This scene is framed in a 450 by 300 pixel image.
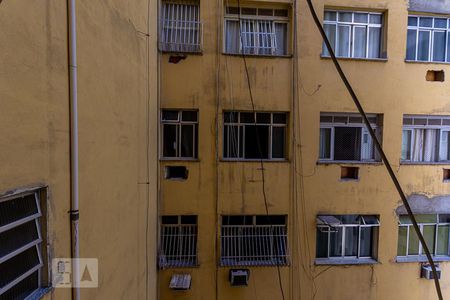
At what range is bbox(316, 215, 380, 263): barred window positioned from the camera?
5.72 m

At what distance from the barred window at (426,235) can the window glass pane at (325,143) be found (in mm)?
2021

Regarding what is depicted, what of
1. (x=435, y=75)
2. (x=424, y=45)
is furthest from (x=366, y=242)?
(x=424, y=45)

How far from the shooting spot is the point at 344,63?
5.50 m

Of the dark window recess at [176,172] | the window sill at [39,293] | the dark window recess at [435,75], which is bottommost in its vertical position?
the window sill at [39,293]

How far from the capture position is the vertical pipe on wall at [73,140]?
196 centimetres

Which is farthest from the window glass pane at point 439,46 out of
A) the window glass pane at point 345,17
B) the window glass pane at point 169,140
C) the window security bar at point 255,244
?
the window glass pane at point 169,140

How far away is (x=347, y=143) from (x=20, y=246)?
18.2 ft

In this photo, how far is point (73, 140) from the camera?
6.59 feet

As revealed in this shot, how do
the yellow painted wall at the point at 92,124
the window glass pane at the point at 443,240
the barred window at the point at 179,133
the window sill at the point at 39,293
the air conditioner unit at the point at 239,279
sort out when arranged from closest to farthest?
1. the yellow painted wall at the point at 92,124
2. the window sill at the point at 39,293
3. the air conditioner unit at the point at 239,279
4. the barred window at the point at 179,133
5. the window glass pane at the point at 443,240

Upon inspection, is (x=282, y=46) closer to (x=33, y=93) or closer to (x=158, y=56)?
(x=158, y=56)

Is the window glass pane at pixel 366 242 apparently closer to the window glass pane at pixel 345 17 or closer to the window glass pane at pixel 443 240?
the window glass pane at pixel 443 240

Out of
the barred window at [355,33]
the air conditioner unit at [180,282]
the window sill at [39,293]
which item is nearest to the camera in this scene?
the window sill at [39,293]

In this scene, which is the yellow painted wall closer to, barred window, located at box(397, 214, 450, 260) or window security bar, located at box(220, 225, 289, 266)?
window security bar, located at box(220, 225, 289, 266)

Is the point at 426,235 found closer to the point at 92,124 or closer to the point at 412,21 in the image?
the point at 412,21
